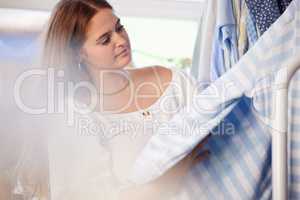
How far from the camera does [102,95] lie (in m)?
0.89

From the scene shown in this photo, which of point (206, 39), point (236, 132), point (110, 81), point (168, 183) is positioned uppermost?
point (206, 39)

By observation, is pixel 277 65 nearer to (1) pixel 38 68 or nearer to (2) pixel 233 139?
(2) pixel 233 139

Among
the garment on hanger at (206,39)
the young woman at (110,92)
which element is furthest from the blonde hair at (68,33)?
the garment on hanger at (206,39)

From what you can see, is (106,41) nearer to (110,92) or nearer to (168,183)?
(110,92)

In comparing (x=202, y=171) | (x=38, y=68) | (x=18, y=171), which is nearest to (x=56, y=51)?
(x=38, y=68)

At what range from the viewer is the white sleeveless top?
32.5 inches

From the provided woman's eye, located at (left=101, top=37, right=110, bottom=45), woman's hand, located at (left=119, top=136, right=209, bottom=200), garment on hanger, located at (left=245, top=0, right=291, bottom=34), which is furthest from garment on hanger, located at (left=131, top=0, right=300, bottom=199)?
woman's eye, located at (left=101, top=37, right=110, bottom=45)

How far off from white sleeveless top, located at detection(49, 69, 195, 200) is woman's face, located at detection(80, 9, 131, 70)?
4.9 inches

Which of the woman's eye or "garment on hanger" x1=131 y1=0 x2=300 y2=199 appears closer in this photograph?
"garment on hanger" x1=131 y1=0 x2=300 y2=199

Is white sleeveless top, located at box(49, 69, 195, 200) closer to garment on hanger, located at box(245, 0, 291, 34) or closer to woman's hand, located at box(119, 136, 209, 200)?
woman's hand, located at box(119, 136, 209, 200)

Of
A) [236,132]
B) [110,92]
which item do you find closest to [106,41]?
[110,92]

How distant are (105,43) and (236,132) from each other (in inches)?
14.2

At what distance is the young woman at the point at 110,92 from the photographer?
2.72ft

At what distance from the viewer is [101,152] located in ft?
2.77
